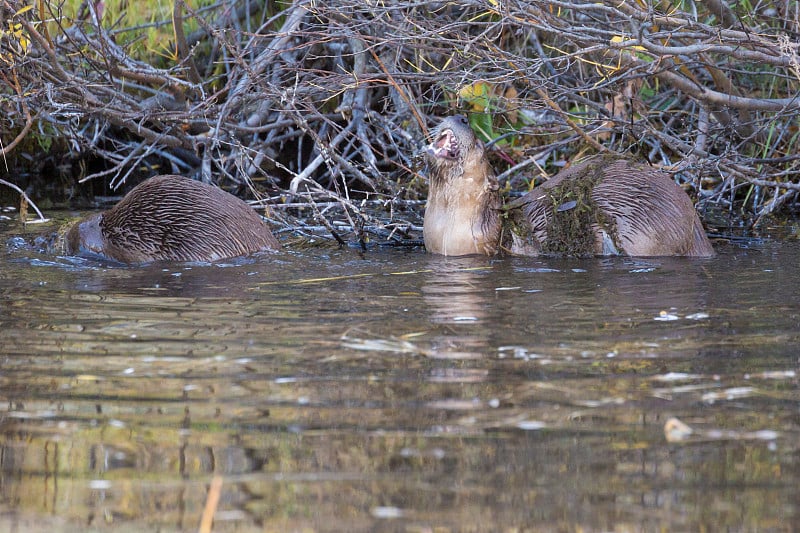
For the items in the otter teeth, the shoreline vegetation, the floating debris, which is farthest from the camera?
the otter teeth

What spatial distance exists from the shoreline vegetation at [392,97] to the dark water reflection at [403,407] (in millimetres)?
1387

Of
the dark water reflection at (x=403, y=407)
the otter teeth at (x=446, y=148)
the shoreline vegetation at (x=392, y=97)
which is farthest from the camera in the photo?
the otter teeth at (x=446, y=148)

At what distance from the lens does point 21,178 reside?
9.33 meters

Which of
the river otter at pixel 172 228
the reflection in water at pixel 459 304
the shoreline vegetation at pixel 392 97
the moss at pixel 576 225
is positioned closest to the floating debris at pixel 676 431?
the reflection in water at pixel 459 304

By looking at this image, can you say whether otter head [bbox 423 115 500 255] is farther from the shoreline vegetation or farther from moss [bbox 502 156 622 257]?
the shoreline vegetation

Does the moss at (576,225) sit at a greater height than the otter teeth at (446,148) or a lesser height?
lesser

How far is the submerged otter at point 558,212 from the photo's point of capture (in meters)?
5.64

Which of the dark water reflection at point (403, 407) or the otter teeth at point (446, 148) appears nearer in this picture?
the dark water reflection at point (403, 407)

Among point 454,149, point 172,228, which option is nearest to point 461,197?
point 454,149

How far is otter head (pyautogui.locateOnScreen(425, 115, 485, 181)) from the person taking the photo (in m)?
5.66

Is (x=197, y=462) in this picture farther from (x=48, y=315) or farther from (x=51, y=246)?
(x=51, y=246)

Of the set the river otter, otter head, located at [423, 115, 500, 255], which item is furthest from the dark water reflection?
otter head, located at [423, 115, 500, 255]

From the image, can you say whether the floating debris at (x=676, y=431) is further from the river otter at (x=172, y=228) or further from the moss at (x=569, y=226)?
the river otter at (x=172, y=228)

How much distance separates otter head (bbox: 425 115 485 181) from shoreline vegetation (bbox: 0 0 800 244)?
179 mm
